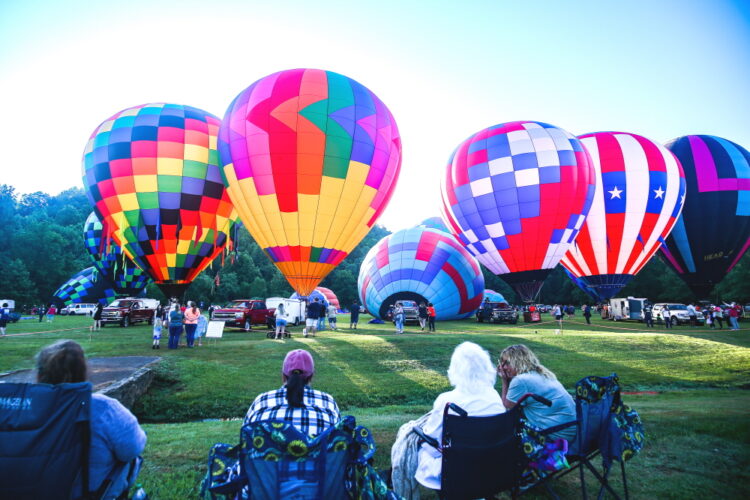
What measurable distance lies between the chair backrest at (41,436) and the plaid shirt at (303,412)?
844 millimetres

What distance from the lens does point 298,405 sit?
2533 millimetres

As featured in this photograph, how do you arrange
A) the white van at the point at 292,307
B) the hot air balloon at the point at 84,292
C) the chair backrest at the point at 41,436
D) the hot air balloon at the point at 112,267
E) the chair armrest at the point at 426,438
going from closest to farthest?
1. the chair backrest at the point at 41,436
2. the chair armrest at the point at 426,438
3. the white van at the point at 292,307
4. the hot air balloon at the point at 112,267
5. the hot air balloon at the point at 84,292

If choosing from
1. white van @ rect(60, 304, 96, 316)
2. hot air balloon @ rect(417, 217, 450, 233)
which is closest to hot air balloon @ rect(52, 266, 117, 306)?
white van @ rect(60, 304, 96, 316)

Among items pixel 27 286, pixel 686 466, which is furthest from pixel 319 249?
pixel 27 286

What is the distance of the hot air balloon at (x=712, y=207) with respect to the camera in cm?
2508

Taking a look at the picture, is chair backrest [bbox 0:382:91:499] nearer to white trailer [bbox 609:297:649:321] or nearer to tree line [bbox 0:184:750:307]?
white trailer [bbox 609:297:649:321]

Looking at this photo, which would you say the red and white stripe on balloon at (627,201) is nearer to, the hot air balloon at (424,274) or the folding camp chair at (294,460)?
the hot air balloon at (424,274)

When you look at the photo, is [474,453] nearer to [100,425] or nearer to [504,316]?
[100,425]

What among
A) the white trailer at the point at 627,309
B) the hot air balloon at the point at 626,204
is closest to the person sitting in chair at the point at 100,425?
the hot air balloon at the point at 626,204

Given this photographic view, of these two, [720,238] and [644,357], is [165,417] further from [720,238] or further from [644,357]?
[720,238]

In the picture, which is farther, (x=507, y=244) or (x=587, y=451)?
(x=507, y=244)

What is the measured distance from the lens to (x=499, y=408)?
291cm

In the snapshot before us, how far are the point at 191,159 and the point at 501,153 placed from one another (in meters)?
14.0

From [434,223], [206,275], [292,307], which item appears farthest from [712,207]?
[206,275]
